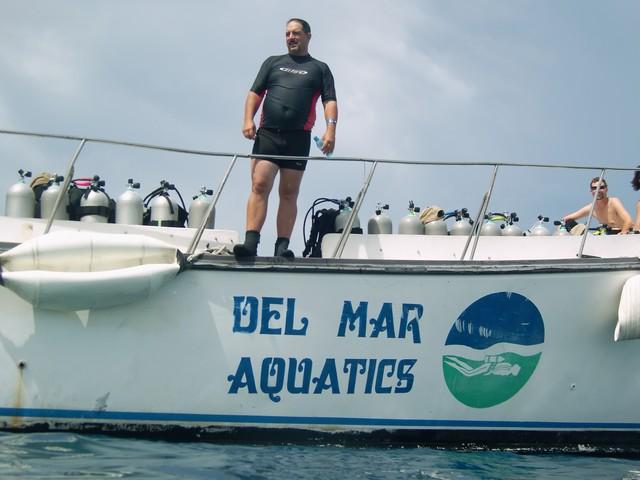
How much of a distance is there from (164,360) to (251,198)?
1.25 m

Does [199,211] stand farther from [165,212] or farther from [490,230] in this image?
[490,230]

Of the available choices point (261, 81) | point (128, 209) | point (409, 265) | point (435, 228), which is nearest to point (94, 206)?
point (128, 209)

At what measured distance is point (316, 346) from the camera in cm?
559

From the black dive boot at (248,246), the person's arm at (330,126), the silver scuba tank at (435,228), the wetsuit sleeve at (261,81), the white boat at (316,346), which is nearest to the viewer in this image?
the white boat at (316,346)

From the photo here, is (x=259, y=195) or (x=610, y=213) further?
(x=610, y=213)

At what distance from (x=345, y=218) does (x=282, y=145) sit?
1185 millimetres

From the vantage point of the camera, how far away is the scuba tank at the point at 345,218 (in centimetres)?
683

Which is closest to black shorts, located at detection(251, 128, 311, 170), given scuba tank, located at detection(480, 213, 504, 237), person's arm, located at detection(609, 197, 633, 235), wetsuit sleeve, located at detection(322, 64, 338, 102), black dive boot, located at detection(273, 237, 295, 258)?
wetsuit sleeve, located at detection(322, 64, 338, 102)

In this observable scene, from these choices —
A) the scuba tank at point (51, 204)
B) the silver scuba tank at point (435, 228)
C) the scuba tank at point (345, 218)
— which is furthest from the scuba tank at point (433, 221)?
the scuba tank at point (51, 204)

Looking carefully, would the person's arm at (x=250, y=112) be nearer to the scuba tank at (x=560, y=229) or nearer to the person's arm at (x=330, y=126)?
the person's arm at (x=330, y=126)

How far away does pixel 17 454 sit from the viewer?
4672 millimetres

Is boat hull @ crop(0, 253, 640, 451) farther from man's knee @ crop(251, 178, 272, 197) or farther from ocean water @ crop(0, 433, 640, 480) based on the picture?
man's knee @ crop(251, 178, 272, 197)

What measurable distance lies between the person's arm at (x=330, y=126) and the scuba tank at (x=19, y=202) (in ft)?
7.56

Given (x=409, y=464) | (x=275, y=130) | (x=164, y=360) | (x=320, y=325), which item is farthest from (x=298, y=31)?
(x=409, y=464)
